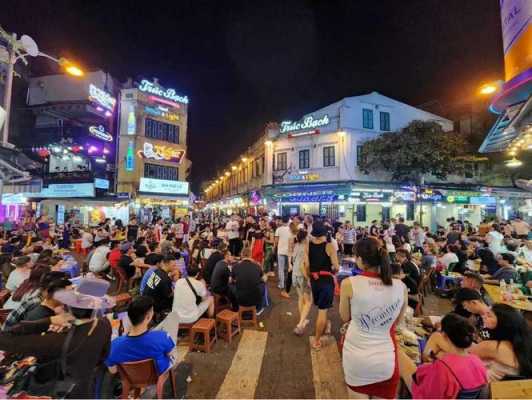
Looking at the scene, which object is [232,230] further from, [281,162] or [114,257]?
[281,162]

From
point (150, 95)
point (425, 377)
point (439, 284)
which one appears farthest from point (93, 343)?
point (150, 95)

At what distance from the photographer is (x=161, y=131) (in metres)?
27.3

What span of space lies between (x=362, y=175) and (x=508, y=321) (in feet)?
61.0

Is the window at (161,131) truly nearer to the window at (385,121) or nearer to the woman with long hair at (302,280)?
the window at (385,121)

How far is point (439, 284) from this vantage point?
307 inches

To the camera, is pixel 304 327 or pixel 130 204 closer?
pixel 304 327

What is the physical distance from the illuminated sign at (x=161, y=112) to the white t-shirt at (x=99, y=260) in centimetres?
2308

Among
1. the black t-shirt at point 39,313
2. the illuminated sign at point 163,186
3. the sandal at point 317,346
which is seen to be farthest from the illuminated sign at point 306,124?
the black t-shirt at point 39,313

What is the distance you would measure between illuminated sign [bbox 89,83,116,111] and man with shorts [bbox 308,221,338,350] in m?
26.4

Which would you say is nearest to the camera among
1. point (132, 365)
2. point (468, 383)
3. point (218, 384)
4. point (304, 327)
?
point (468, 383)

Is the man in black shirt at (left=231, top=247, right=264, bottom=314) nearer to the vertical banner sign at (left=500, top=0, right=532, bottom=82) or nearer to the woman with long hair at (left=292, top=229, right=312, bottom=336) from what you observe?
the woman with long hair at (left=292, top=229, right=312, bottom=336)

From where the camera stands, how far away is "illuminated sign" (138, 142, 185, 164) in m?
25.5

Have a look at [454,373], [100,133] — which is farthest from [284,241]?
[100,133]

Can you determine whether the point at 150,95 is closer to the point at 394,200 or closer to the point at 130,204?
the point at 130,204
